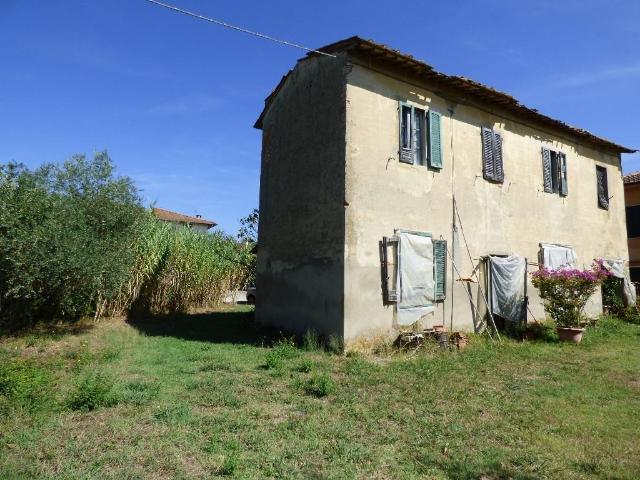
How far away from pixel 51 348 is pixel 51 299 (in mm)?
2313

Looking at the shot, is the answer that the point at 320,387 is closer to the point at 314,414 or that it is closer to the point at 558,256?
the point at 314,414

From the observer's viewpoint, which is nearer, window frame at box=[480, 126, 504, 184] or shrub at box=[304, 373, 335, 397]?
shrub at box=[304, 373, 335, 397]

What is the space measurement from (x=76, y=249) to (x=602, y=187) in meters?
Result: 17.0

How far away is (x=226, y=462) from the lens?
14.5ft

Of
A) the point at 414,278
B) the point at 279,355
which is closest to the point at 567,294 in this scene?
the point at 414,278

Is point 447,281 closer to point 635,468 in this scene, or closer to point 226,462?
point 635,468

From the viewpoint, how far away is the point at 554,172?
1501 centimetres

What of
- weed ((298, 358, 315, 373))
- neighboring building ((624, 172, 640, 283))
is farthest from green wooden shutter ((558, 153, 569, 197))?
weed ((298, 358, 315, 373))

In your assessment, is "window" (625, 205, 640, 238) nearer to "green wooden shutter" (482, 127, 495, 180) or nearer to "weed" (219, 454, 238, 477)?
"green wooden shutter" (482, 127, 495, 180)

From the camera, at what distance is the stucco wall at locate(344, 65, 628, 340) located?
10.0m

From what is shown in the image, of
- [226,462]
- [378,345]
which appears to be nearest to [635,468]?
[226,462]

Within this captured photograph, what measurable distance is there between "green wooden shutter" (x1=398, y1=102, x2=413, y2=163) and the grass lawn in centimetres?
443

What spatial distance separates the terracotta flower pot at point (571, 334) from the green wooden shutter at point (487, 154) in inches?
170

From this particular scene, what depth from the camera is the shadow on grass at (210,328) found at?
11.7 m
